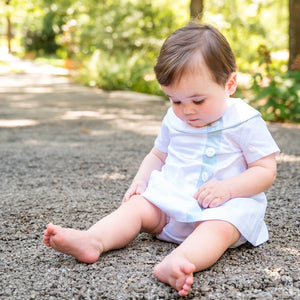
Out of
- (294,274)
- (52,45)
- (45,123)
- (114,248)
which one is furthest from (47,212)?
(52,45)

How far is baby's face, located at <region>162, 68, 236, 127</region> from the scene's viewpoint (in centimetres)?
175

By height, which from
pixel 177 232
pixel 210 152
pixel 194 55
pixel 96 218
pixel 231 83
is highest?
pixel 194 55

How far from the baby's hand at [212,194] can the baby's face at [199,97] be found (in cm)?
29

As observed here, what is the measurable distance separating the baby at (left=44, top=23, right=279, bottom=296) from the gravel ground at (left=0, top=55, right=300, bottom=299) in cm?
9

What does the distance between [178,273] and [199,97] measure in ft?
2.30

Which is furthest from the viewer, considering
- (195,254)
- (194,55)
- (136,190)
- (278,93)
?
(278,93)

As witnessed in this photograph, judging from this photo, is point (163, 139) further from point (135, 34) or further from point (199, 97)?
point (135, 34)

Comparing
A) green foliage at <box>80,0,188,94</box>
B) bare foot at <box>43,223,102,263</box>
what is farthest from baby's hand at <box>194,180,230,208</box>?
green foliage at <box>80,0,188,94</box>

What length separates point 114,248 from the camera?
1816 millimetres

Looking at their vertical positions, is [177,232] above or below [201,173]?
below

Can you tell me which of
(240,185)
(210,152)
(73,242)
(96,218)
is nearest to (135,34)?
(96,218)

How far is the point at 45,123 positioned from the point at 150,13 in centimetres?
713

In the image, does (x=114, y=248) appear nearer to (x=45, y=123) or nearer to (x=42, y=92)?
(x=45, y=123)

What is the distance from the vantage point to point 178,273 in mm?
1446
